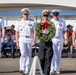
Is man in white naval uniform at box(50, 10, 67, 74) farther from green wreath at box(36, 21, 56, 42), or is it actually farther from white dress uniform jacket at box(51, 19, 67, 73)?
green wreath at box(36, 21, 56, 42)

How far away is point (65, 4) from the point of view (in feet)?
50.0

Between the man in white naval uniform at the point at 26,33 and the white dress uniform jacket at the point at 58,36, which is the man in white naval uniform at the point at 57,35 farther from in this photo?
the man in white naval uniform at the point at 26,33

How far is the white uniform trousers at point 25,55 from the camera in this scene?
9817 millimetres

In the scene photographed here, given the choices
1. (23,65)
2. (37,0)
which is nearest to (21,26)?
(23,65)

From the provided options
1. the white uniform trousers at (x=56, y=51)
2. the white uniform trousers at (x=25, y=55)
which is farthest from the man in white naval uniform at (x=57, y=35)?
the white uniform trousers at (x=25, y=55)

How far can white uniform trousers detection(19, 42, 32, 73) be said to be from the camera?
9.82 meters

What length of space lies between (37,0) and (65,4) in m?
1.18

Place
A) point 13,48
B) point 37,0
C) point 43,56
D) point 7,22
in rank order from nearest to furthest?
point 43,56
point 37,0
point 13,48
point 7,22

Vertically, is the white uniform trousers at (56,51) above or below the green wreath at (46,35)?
below

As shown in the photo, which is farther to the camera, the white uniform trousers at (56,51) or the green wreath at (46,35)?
the white uniform trousers at (56,51)

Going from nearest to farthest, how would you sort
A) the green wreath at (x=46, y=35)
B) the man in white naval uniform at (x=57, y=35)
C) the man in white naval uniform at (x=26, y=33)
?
the green wreath at (x=46, y=35) < the man in white naval uniform at (x=26, y=33) < the man in white naval uniform at (x=57, y=35)

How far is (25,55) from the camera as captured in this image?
995 cm

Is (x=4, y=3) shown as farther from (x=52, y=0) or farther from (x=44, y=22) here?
(x=44, y=22)

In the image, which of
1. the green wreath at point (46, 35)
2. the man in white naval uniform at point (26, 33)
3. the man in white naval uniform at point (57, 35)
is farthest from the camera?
the man in white naval uniform at point (57, 35)
